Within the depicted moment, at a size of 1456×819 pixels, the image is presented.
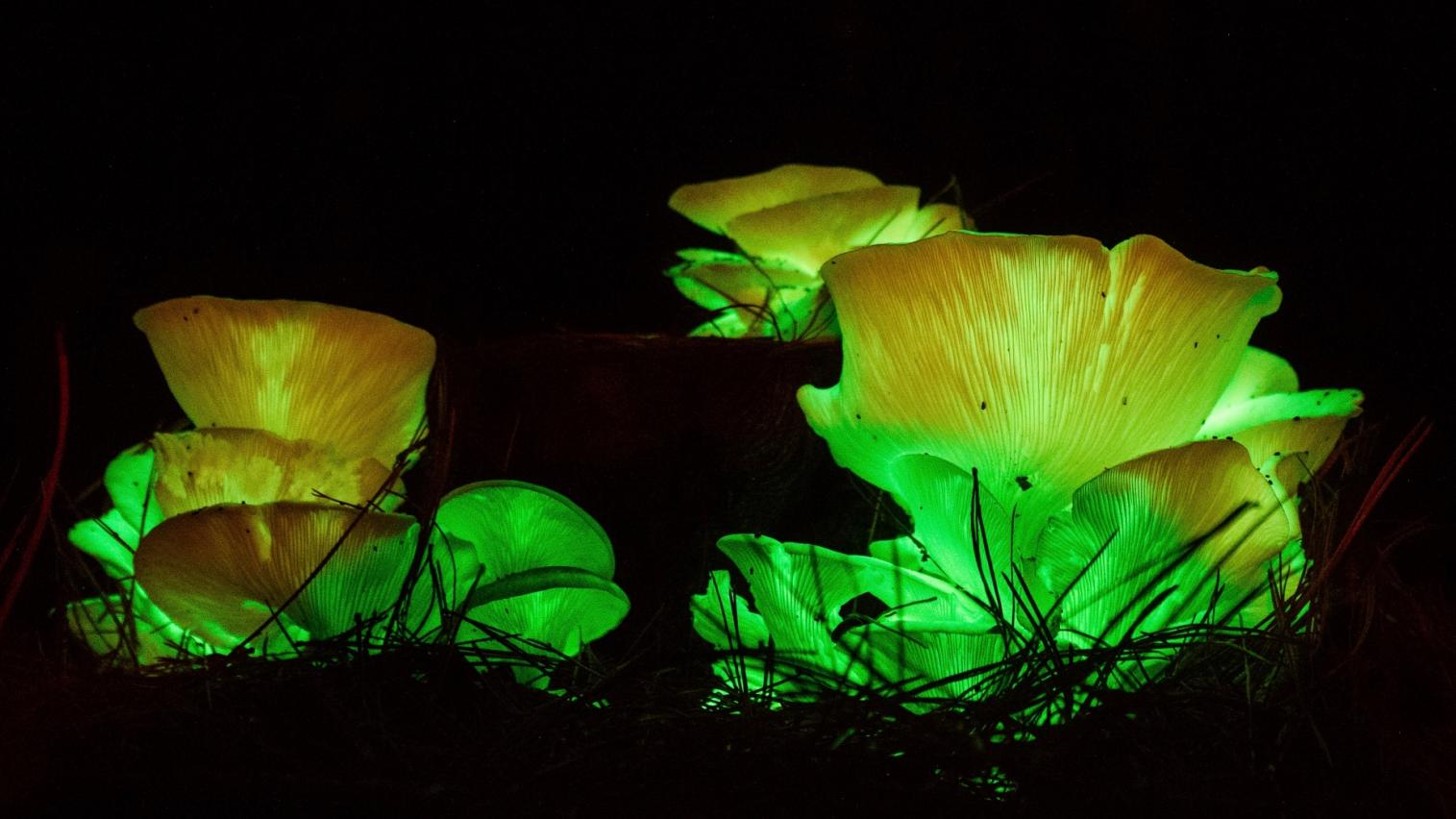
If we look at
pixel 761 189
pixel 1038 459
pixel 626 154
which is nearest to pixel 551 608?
pixel 1038 459

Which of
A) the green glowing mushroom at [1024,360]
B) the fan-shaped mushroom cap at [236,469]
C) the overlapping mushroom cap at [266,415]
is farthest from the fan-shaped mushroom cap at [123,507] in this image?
the green glowing mushroom at [1024,360]

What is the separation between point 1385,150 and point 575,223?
4.49 ft

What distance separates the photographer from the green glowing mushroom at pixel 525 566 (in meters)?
0.76

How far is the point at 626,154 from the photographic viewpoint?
181 cm

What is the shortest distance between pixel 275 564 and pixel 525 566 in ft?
0.66

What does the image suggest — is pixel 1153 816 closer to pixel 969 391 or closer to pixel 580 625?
pixel 969 391

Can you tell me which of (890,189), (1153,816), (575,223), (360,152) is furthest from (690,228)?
(1153,816)

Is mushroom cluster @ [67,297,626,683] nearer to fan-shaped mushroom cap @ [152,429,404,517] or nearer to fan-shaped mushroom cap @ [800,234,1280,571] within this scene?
fan-shaped mushroom cap @ [152,429,404,517]

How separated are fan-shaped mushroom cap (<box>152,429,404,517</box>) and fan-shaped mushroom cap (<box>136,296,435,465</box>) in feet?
0.12

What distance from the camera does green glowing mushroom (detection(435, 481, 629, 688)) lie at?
0.76 m

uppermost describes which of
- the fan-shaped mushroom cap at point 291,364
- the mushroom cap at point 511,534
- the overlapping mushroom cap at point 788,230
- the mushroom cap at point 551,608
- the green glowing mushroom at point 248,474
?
the overlapping mushroom cap at point 788,230

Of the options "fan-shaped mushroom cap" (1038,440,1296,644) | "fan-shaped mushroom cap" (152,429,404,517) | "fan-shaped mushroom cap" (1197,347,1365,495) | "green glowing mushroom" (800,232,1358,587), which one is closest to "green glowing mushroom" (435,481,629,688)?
"fan-shaped mushroom cap" (152,429,404,517)

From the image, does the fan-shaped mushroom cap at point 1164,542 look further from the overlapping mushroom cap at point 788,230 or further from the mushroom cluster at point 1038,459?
the overlapping mushroom cap at point 788,230

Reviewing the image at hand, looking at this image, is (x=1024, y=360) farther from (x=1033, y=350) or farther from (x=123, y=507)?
(x=123, y=507)
